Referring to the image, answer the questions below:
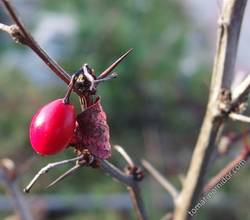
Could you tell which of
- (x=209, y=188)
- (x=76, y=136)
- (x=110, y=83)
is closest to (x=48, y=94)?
(x=110, y=83)

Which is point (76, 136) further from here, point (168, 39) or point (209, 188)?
point (168, 39)

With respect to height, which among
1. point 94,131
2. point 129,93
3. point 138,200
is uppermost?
point 94,131

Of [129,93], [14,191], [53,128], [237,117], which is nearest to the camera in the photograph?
[53,128]

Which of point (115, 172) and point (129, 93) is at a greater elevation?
point (115, 172)

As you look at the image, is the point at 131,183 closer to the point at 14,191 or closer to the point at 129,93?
the point at 14,191

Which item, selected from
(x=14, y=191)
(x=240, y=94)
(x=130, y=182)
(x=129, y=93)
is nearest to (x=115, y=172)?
(x=130, y=182)

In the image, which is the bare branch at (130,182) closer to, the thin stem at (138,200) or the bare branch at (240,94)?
the thin stem at (138,200)

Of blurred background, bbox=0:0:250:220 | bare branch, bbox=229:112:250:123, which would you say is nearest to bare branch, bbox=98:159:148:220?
bare branch, bbox=229:112:250:123
